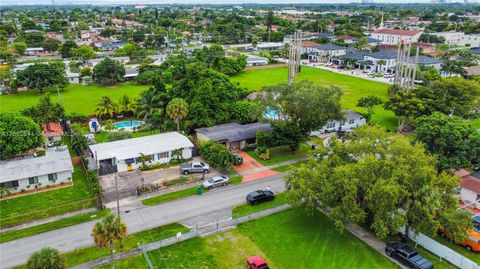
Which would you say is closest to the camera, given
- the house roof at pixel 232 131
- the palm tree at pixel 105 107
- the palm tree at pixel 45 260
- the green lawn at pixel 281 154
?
the palm tree at pixel 45 260

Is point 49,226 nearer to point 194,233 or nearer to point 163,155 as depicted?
point 194,233

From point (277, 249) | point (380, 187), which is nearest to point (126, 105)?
point (277, 249)

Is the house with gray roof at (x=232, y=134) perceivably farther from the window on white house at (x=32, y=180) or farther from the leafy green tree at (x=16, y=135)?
the window on white house at (x=32, y=180)

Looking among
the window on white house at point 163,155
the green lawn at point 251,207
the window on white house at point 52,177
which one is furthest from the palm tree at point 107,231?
the window on white house at point 163,155

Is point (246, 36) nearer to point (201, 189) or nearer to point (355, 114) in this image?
point (355, 114)

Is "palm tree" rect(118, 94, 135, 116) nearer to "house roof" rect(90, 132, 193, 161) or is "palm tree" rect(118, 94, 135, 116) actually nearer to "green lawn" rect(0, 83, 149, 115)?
"green lawn" rect(0, 83, 149, 115)
